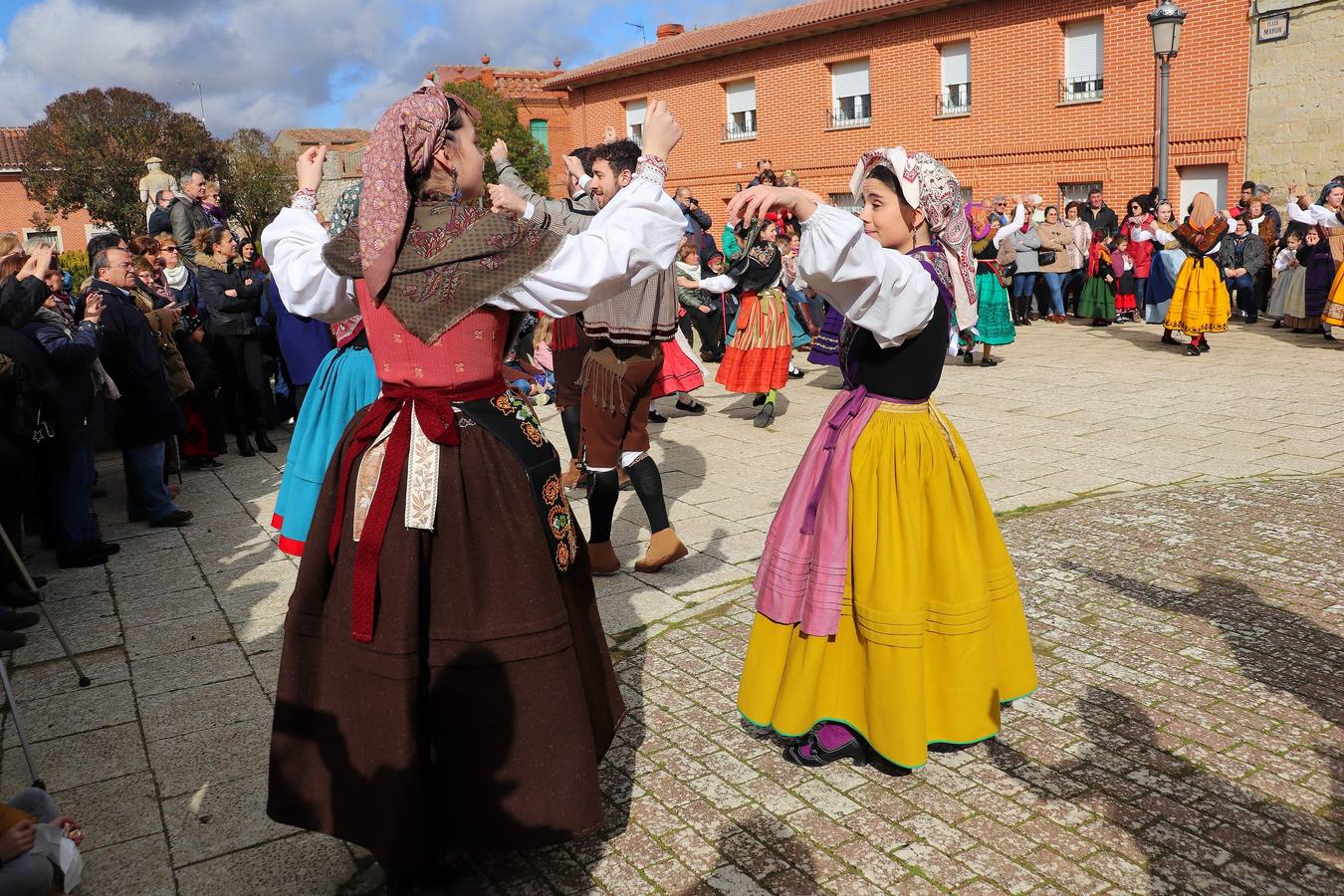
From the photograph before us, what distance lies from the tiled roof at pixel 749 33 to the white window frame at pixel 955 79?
878 millimetres

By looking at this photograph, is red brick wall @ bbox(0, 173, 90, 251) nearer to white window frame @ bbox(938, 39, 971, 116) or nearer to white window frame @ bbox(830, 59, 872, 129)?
white window frame @ bbox(830, 59, 872, 129)

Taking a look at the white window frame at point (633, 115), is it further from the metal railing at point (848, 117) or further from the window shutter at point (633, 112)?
the metal railing at point (848, 117)

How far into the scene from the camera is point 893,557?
3213 millimetres

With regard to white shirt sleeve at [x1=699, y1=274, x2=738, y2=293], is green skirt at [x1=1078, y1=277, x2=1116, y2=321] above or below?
below

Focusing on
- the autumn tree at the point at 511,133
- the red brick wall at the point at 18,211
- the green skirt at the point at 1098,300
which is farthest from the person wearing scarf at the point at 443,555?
the red brick wall at the point at 18,211

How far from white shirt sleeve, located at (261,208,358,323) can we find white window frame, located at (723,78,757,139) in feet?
78.4

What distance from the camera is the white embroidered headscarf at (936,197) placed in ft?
11.3

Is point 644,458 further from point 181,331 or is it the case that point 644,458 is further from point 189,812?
point 181,331

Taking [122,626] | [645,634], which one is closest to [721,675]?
[645,634]

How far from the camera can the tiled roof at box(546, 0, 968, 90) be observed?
2208cm

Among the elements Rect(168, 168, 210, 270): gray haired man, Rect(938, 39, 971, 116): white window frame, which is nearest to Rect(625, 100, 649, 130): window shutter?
Rect(938, 39, 971, 116): white window frame

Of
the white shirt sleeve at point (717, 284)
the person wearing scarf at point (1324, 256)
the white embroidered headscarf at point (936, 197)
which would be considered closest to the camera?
the white embroidered headscarf at point (936, 197)

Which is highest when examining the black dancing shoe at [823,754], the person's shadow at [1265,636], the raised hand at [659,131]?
the raised hand at [659,131]

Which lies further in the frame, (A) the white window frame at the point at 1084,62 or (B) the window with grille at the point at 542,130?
(B) the window with grille at the point at 542,130
